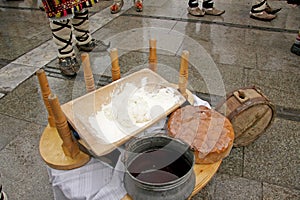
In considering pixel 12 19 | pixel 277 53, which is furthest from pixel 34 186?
pixel 12 19

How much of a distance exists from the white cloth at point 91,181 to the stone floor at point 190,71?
1.59 ft

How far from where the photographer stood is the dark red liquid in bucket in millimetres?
926

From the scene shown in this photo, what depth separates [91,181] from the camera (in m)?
1.09

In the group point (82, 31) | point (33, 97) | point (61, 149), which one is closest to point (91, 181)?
point (61, 149)

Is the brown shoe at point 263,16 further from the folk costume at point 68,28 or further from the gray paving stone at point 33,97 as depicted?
the gray paving stone at point 33,97

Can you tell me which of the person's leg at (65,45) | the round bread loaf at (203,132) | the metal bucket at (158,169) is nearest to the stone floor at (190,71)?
the person's leg at (65,45)

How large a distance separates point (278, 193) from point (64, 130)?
1234 mm

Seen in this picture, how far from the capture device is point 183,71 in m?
1.34

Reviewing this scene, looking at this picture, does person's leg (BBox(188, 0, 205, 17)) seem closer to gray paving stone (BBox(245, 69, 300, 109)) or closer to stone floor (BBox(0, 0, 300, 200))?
stone floor (BBox(0, 0, 300, 200))

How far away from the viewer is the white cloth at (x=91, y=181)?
1037mm

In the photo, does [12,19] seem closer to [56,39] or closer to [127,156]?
[56,39]

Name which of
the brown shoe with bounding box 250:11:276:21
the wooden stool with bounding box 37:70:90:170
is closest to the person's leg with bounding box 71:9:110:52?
the wooden stool with bounding box 37:70:90:170

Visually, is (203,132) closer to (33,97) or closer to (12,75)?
(33,97)

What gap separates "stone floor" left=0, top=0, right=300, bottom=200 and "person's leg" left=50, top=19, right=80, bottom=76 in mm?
111
